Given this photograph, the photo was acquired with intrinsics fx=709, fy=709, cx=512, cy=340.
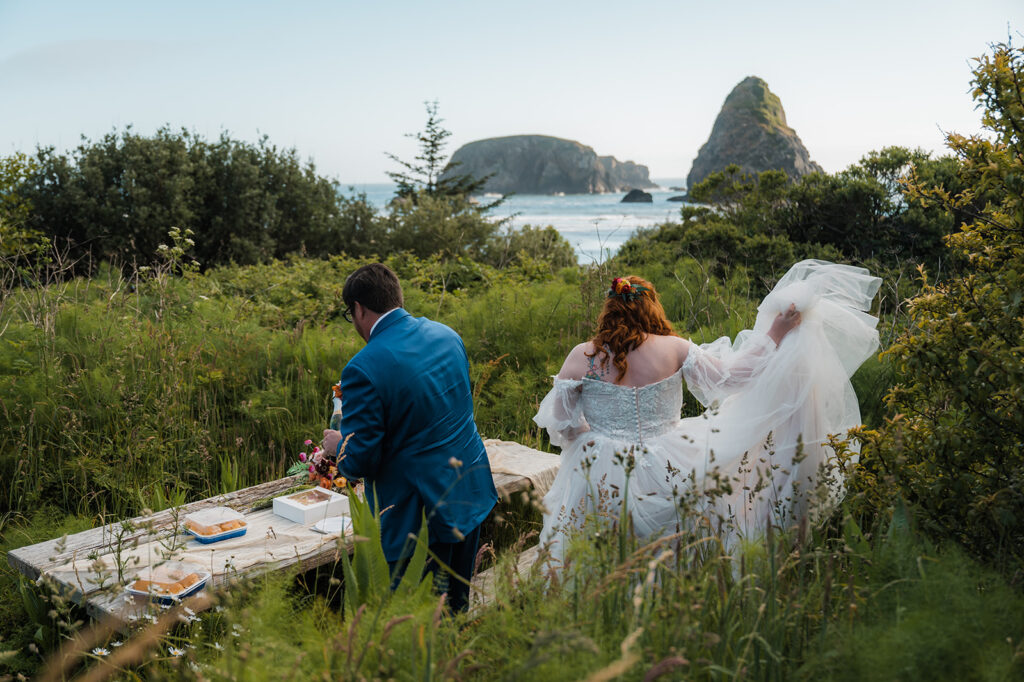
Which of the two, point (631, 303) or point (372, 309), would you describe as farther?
point (631, 303)

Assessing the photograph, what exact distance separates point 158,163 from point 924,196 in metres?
15.6

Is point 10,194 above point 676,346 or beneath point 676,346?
above

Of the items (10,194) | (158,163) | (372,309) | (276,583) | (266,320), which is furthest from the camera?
(158,163)

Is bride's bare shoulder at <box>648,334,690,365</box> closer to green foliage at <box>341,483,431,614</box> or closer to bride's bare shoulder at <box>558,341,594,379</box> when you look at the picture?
bride's bare shoulder at <box>558,341,594,379</box>

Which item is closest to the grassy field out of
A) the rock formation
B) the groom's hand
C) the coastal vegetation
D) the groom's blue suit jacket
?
the coastal vegetation

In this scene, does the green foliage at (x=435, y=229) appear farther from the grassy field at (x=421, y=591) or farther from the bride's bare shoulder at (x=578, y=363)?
the bride's bare shoulder at (x=578, y=363)

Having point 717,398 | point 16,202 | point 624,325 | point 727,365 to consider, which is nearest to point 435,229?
point 16,202

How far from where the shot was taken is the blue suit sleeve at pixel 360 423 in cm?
327

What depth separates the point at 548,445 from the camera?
5750 millimetres

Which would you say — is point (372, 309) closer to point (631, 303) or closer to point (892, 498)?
point (631, 303)

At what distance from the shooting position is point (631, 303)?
396 centimetres

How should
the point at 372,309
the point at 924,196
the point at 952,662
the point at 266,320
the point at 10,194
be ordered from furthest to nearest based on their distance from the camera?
the point at 10,194 < the point at 266,320 < the point at 372,309 < the point at 924,196 < the point at 952,662

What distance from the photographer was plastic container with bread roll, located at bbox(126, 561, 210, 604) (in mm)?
2648

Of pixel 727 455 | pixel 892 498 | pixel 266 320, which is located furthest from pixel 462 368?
pixel 266 320
